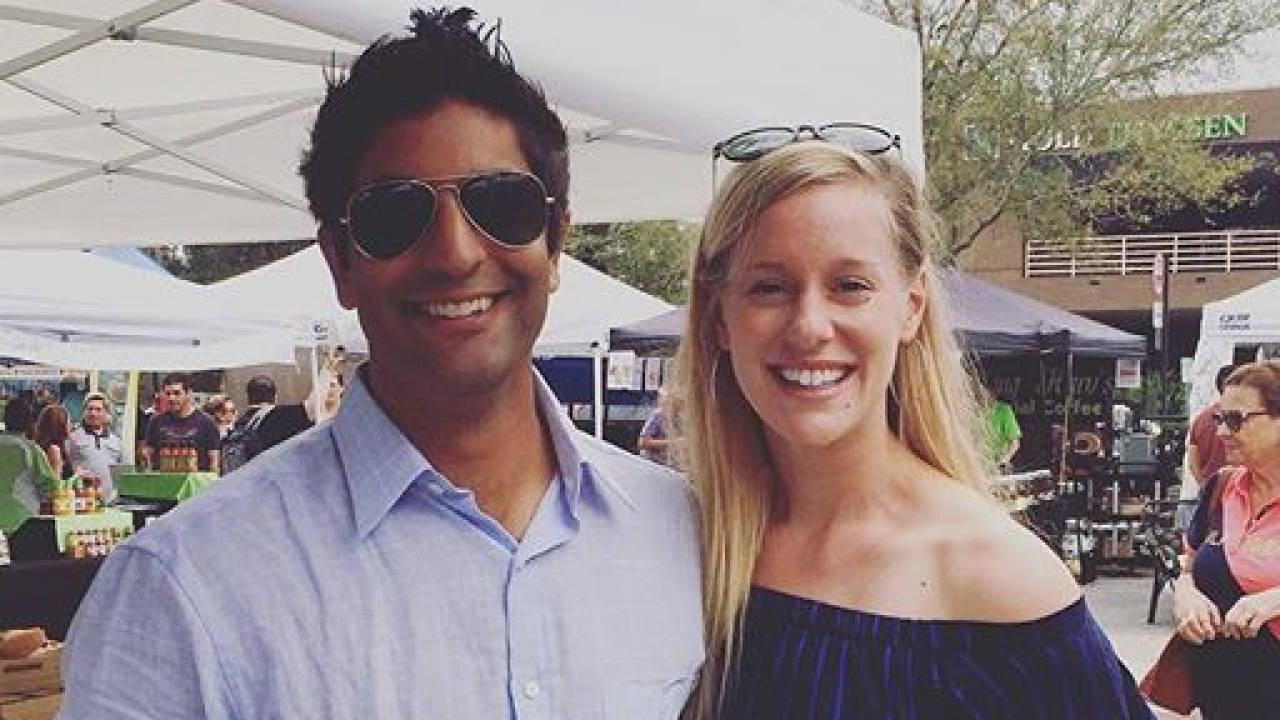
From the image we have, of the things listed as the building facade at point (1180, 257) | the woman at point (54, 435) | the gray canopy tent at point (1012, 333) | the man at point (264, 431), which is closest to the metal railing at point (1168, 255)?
the building facade at point (1180, 257)

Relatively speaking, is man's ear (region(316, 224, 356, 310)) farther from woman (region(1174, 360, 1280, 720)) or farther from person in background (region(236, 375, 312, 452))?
person in background (region(236, 375, 312, 452))

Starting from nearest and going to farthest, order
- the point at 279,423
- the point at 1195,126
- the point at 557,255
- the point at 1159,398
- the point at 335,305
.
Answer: the point at 557,255 → the point at 279,423 → the point at 335,305 → the point at 1159,398 → the point at 1195,126

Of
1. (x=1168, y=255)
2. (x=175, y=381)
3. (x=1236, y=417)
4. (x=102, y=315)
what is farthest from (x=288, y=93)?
(x=1168, y=255)

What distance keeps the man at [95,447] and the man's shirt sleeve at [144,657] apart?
28.1 feet

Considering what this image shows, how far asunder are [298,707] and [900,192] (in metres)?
1.13

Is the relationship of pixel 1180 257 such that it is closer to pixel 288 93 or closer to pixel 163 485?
pixel 163 485

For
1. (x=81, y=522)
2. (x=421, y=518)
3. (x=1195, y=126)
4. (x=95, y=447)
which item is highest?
(x=1195, y=126)

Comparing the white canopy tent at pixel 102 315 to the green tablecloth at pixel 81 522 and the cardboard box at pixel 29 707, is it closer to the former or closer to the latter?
the green tablecloth at pixel 81 522

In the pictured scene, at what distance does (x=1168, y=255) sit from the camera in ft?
97.6

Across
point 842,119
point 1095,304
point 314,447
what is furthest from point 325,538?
point 1095,304

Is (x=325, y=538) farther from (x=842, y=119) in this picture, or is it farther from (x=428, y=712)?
(x=842, y=119)

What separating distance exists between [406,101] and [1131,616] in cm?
946

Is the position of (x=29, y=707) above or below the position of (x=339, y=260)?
below

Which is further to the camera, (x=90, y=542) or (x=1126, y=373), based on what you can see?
(x=1126, y=373)
